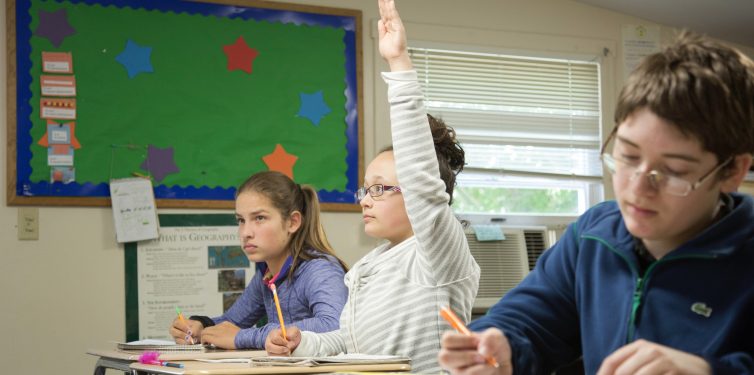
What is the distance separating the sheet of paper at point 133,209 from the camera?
12.0 ft

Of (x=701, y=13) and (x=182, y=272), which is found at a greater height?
(x=701, y=13)

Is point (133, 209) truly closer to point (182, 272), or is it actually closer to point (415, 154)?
point (182, 272)

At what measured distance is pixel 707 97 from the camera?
3.20 feet

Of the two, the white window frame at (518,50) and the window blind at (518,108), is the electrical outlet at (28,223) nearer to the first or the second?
the white window frame at (518,50)

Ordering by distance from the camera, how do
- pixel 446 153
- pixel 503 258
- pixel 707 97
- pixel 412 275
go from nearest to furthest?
pixel 707 97, pixel 412 275, pixel 446 153, pixel 503 258

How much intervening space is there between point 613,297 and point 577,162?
138 inches

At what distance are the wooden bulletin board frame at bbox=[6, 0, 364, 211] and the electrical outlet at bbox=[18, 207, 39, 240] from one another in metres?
0.04

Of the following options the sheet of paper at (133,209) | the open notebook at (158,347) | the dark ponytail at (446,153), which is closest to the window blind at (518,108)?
the sheet of paper at (133,209)

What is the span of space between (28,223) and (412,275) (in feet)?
7.42

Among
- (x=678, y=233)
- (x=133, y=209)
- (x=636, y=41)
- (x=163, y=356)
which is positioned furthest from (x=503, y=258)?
(x=678, y=233)

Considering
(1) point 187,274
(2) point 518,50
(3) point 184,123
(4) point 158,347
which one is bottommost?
(4) point 158,347

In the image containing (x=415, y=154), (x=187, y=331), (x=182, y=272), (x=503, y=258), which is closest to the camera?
(x=415, y=154)

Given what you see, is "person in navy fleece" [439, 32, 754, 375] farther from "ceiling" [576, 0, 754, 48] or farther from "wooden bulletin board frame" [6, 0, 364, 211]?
"ceiling" [576, 0, 754, 48]

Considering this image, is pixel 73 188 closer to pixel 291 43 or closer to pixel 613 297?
pixel 291 43
